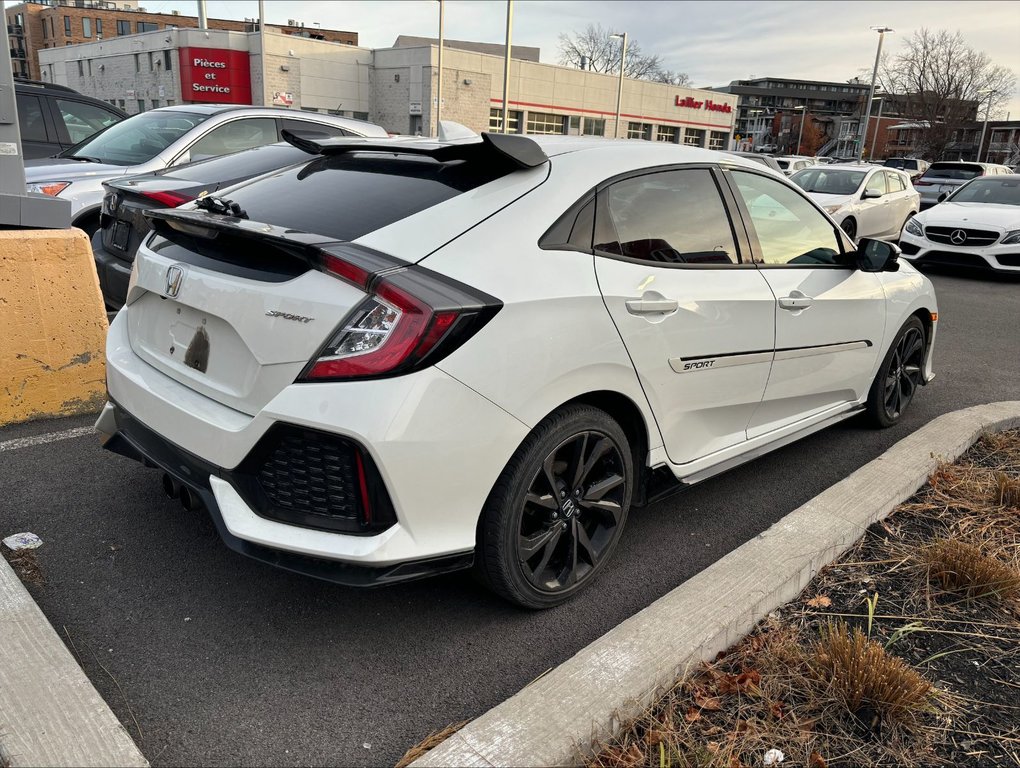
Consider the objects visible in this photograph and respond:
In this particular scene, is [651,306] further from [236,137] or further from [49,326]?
[236,137]

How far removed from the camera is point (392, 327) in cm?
222

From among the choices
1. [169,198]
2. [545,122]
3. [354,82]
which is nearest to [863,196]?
[169,198]

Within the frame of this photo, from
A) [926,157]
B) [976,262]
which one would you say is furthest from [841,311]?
[926,157]

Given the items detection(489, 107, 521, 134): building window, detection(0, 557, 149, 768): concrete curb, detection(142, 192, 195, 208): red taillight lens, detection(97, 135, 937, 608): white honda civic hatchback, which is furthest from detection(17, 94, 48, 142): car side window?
detection(489, 107, 521, 134): building window

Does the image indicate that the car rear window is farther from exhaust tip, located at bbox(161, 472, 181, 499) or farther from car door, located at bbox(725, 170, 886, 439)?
exhaust tip, located at bbox(161, 472, 181, 499)

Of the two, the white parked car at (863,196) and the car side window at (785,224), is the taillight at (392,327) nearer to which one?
the car side window at (785,224)

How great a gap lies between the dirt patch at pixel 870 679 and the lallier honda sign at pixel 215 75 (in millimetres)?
47117

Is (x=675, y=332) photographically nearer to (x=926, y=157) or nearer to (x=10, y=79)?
(x=10, y=79)

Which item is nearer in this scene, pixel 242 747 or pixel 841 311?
pixel 242 747

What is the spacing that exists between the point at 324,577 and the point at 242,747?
489 millimetres

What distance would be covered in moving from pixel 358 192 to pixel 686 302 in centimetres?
129

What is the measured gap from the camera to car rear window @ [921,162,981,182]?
2147 centimetres

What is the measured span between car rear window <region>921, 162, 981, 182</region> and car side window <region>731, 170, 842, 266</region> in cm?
2045

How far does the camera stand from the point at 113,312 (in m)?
6.29
